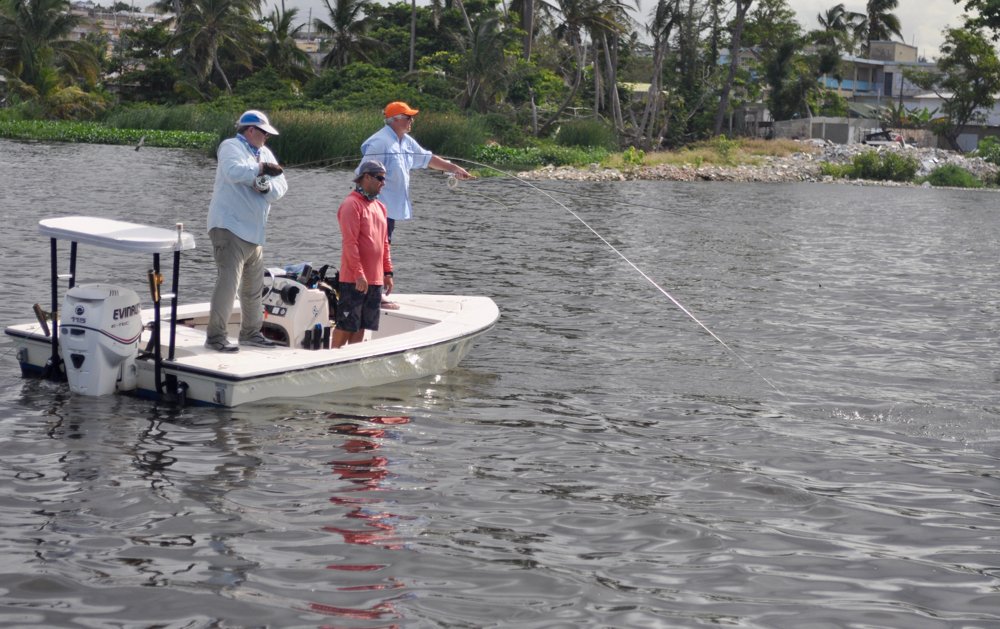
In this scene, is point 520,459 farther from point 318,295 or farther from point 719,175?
point 719,175

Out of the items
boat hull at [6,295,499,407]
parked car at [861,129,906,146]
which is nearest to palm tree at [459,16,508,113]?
parked car at [861,129,906,146]

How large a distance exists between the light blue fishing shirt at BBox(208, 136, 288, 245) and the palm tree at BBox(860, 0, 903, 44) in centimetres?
8727

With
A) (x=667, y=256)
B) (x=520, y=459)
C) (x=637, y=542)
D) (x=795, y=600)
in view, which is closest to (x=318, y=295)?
(x=520, y=459)

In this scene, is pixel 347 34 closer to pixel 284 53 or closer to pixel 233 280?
pixel 284 53

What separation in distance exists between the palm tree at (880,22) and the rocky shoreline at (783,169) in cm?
3200

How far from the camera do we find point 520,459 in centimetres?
704

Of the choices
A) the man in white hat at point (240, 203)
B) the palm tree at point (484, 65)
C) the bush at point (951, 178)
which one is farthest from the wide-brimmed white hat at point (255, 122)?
the bush at point (951, 178)

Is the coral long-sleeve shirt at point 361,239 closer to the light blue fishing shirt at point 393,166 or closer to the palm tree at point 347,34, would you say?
the light blue fishing shirt at point 393,166

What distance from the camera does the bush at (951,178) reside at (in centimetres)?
4988

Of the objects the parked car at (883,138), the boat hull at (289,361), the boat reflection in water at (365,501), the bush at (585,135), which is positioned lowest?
the boat reflection in water at (365,501)

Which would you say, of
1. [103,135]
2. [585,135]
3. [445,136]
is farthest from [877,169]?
[103,135]

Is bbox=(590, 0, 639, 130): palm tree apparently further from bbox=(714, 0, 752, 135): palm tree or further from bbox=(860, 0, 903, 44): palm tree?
bbox=(860, 0, 903, 44): palm tree

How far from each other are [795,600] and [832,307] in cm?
943

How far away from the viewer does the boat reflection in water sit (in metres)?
4.79
